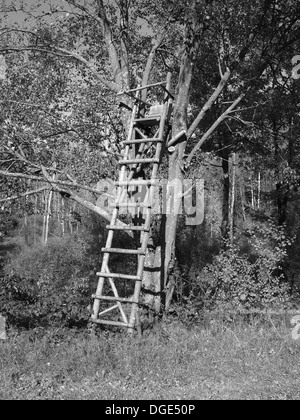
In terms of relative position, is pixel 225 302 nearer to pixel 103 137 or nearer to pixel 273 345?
pixel 273 345

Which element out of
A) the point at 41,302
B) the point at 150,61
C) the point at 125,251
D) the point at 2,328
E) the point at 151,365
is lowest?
the point at 151,365

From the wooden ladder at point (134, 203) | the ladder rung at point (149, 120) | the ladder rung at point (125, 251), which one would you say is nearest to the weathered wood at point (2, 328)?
the wooden ladder at point (134, 203)

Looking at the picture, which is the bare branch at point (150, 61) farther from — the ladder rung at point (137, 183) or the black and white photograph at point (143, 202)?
the ladder rung at point (137, 183)

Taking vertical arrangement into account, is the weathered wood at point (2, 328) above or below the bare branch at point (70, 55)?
below

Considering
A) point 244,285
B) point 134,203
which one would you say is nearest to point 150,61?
point 134,203

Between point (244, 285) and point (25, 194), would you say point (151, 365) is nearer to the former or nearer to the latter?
point (244, 285)

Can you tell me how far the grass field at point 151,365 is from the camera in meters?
4.85

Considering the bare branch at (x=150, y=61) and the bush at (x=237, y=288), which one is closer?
the bush at (x=237, y=288)

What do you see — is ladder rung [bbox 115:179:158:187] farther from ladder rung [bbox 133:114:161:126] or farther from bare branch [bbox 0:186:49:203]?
bare branch [bbox 0:186:49:203]

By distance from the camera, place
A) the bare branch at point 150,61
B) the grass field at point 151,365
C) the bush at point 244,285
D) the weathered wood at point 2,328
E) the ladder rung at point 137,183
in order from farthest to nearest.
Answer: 1. the bare branch at point 150,61
2. the bush at point 244,285
3. the ladder rung at point 137,183
4. the weathered wood at point 2,328
5. the grass field at point 151,365

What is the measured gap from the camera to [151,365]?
5.48 meters

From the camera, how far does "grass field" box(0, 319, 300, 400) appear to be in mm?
4848

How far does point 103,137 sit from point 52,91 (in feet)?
7.04

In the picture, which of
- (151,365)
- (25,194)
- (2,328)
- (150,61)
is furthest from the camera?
(150,61)
